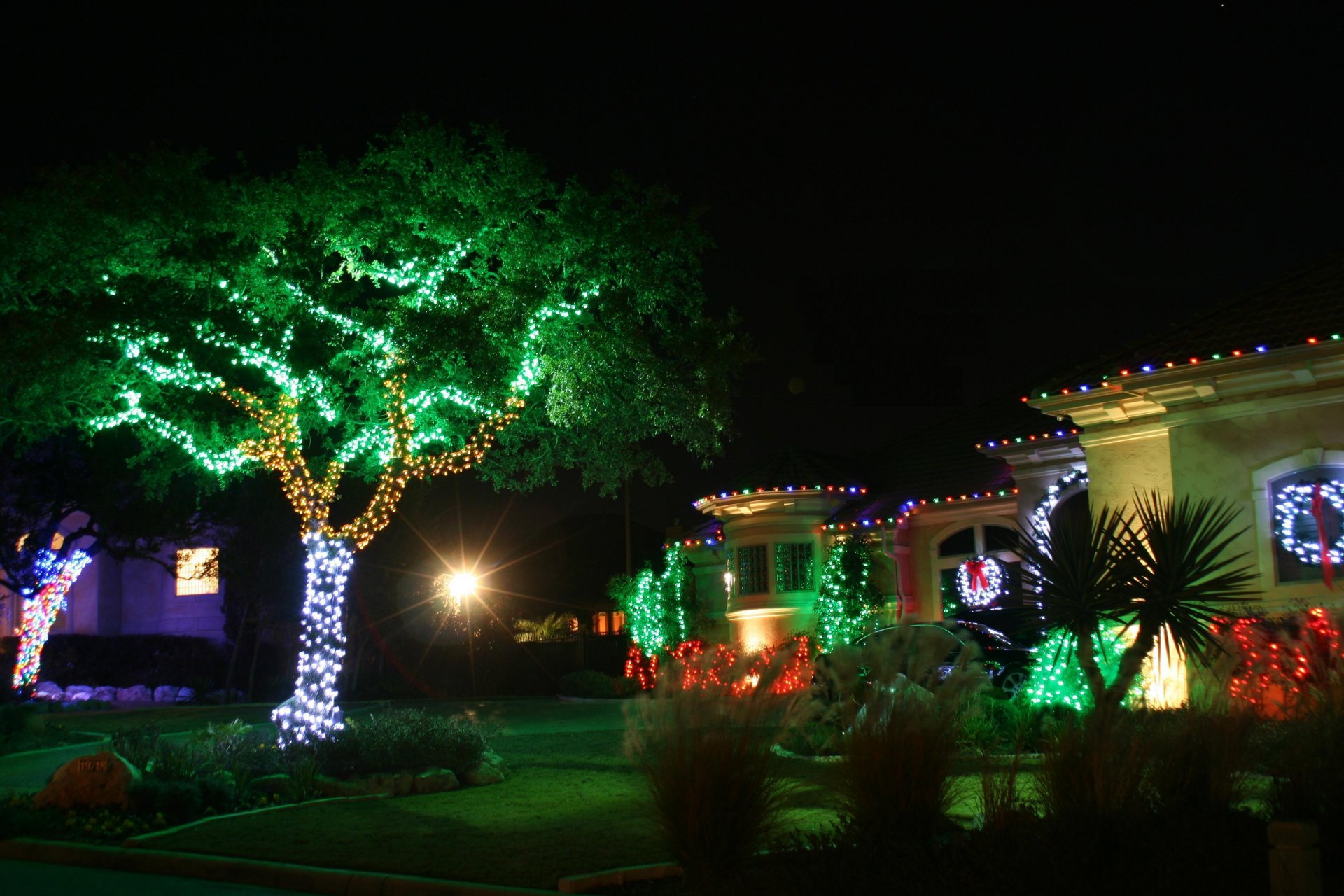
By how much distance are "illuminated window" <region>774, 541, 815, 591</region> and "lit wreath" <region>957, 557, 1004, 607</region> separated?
3.81m

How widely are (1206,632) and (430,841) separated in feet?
24.1

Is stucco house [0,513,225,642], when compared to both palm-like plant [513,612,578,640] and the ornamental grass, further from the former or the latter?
the ornamental grass

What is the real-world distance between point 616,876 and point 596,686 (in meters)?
23.1

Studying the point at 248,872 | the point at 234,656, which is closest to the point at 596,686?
the point at 234,656

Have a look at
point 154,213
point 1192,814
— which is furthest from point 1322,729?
point 154,213

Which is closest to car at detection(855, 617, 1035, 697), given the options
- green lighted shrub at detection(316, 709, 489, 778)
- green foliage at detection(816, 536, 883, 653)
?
green foliage at detection(816, 536, 883, 653)

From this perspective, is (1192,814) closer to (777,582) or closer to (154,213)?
(154,213)

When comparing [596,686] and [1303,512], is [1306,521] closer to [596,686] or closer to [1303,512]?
[1303,512]

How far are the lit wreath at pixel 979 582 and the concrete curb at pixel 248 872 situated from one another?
596 inches

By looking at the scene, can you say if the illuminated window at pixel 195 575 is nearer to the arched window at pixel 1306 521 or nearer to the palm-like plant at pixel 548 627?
the palm-like plant at pixel 548 627

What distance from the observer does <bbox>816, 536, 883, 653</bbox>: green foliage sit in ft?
77.2

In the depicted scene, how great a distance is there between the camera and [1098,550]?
12.2 meters

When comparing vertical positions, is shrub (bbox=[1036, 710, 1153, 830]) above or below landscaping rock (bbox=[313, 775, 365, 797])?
above

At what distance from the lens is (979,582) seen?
2220cm
